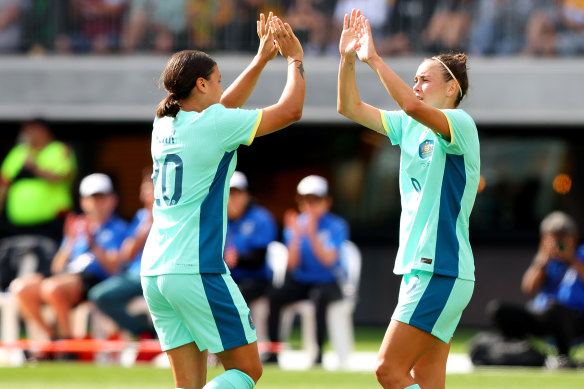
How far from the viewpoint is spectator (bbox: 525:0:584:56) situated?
1388cm

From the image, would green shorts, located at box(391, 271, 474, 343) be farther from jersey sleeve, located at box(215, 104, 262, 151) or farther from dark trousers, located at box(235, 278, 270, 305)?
dark trousers, located at box(235, 278, 270, 305)

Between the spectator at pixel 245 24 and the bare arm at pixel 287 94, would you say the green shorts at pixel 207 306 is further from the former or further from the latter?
the spectator at pixel 245 24

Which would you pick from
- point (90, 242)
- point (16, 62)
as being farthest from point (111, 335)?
point (16, 62)

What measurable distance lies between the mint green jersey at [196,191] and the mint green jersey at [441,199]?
32.3 inches

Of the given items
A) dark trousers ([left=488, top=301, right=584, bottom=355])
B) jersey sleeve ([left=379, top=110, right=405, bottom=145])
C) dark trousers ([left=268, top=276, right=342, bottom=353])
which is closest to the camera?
jersey sleeve ([left=379, top=110, right=405, bottom=145])

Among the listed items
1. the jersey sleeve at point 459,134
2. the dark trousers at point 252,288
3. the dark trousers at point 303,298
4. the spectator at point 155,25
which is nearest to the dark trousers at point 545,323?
the dark trousers at point 303,298

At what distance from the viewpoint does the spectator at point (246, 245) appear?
424 inches

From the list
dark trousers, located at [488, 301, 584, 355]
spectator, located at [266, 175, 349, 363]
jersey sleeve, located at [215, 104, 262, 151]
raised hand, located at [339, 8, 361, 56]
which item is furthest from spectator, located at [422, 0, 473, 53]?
jersey sleeve, located at [215, 104, 262, 151]

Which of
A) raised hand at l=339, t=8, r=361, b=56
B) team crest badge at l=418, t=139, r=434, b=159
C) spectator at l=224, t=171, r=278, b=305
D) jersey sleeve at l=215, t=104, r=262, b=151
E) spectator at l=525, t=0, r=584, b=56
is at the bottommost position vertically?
spectator at l=224, t=171, r=278, b=305

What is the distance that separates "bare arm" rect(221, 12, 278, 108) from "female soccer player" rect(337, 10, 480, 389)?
0.37 meters

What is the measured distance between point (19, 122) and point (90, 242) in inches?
188

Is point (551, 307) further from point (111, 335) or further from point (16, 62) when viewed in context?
point (16, 62)

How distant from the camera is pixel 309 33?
14.3 meters

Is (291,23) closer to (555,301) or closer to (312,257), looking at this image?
(312,257)
